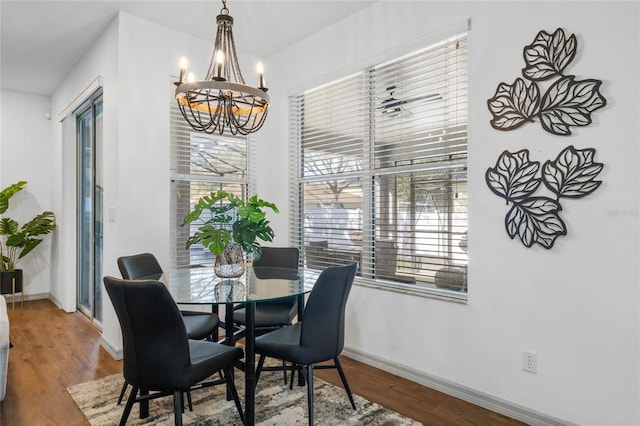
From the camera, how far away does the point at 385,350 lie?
2947 mm

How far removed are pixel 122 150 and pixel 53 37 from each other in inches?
55.0

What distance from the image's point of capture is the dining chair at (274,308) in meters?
2.68

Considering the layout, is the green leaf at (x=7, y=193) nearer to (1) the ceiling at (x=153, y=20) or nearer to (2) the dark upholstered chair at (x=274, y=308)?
(1) the ceiling at (x=153, y=20)

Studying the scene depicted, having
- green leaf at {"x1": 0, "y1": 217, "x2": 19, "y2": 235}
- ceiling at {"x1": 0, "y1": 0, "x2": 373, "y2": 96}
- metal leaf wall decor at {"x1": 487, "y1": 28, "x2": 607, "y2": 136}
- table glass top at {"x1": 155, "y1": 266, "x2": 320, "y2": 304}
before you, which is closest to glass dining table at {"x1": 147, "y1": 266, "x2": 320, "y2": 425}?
table glass top at {"x1": 155, "y1": 266, "x2": 320, "y2": 304}

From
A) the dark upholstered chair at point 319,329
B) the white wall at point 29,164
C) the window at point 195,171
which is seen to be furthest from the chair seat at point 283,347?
the white wall at point 29,164

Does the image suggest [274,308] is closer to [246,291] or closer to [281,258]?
[281,258]

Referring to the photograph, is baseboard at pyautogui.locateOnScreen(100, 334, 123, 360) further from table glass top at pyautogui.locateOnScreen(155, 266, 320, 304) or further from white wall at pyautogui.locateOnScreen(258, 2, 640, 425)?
white wall at pyautogui.locateOnScreen(258, 2, 640, 425)

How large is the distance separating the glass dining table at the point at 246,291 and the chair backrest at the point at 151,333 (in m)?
0.21

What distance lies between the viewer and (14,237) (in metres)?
4.84

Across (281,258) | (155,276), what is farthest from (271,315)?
(155,276)

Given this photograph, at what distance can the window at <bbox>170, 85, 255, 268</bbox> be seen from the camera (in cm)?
353

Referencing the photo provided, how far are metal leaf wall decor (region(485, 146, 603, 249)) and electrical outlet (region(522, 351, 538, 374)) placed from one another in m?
0.60

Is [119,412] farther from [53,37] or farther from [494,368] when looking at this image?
[53,37]

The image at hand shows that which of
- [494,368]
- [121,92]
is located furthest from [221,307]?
[494,368]
